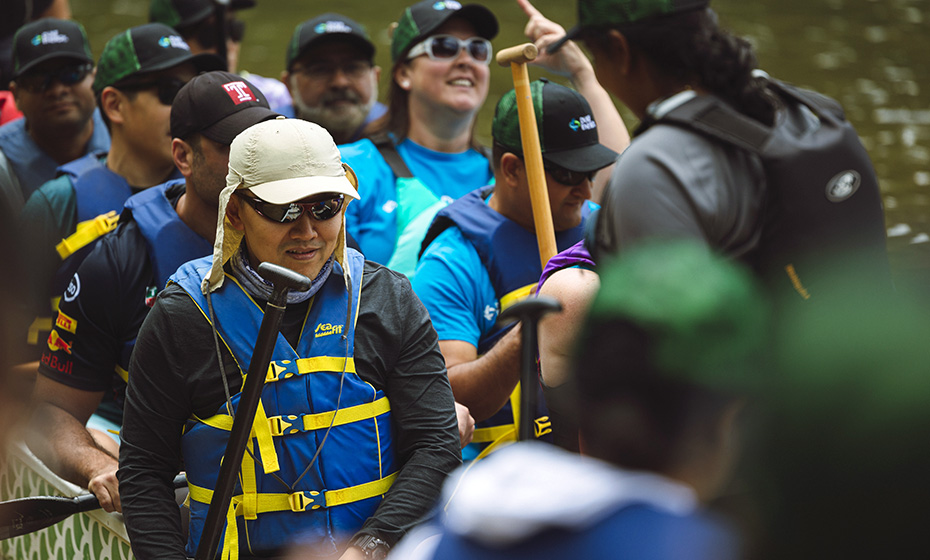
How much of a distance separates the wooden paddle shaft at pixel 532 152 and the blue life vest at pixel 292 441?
0.92 m

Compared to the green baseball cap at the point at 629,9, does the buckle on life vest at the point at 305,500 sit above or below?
below

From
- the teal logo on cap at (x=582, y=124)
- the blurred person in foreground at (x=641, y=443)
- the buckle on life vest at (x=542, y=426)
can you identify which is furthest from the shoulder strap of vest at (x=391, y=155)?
the blurred person in foreground at (x=641, y=443)

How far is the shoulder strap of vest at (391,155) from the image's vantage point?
177 inches

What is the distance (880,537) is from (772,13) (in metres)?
13.2

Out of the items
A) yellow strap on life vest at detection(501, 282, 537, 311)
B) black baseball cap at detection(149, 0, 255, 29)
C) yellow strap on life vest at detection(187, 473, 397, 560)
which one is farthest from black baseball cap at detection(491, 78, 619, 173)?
black baseball cap at detection(149, 0, 255, 29)

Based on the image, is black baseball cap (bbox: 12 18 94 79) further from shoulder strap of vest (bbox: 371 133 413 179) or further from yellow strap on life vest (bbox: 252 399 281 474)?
yellow strap on life vest (bbox: 252 399 281 474)

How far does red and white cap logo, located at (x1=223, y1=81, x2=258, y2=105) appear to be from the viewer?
10.5 ft

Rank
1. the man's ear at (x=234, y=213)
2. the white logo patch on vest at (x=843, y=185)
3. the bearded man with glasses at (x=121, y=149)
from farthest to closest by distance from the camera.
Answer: the bearded man with glasses at (x=121, y=149)
the man's ear at (x=234, y=213)
the white logo patch on vest at (x=843, y=185)

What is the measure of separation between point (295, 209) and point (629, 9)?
37.2 inches

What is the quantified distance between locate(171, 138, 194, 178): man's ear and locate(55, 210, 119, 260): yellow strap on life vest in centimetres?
50

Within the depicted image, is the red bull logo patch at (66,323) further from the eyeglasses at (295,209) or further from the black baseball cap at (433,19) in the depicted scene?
the black baseball cap at (433,19)

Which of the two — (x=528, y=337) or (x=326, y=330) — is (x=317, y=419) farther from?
(x=528, y=337)

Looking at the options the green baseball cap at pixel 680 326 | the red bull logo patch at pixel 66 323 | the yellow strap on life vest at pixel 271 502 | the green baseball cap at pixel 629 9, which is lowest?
the yellow strap on life vest at pixel 271 502

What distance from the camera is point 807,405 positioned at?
1.24 meters
